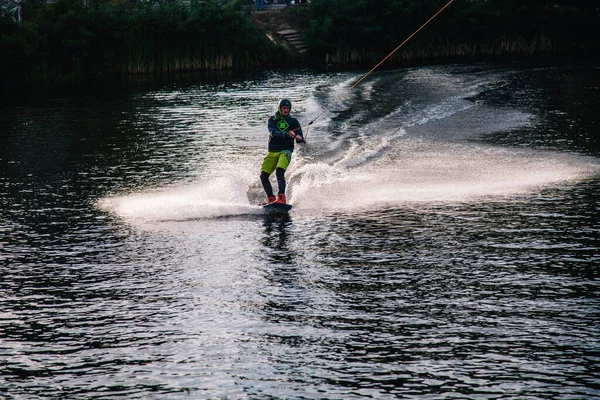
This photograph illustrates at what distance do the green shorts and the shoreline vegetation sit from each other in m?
30.3

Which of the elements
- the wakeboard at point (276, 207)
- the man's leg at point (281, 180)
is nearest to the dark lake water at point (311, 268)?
the wakeboard at point (276, 207)

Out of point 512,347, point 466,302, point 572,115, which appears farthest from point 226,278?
point 572,115

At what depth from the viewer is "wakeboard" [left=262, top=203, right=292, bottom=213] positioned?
1376 cm

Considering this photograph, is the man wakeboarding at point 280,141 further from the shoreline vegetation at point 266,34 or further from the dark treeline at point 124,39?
the shoreline vegetation at point 266,34

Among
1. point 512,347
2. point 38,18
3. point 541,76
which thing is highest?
point 38,18

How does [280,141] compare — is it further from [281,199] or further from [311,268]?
[311,268]

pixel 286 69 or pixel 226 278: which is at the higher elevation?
pixel 286 69

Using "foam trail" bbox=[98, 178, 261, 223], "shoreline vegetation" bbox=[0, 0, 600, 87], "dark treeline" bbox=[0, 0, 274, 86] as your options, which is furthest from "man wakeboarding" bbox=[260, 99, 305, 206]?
"shoreline vegetation" bbox=[0, 0, 600, 87]

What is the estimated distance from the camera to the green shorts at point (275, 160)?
14.7m

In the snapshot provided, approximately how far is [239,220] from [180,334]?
5.29 meters

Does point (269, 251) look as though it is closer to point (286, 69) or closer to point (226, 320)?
point (226, 320)

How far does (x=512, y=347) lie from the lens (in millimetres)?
7559

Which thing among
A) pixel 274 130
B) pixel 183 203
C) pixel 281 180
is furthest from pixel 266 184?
pixel 183 203

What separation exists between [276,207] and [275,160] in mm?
1382
